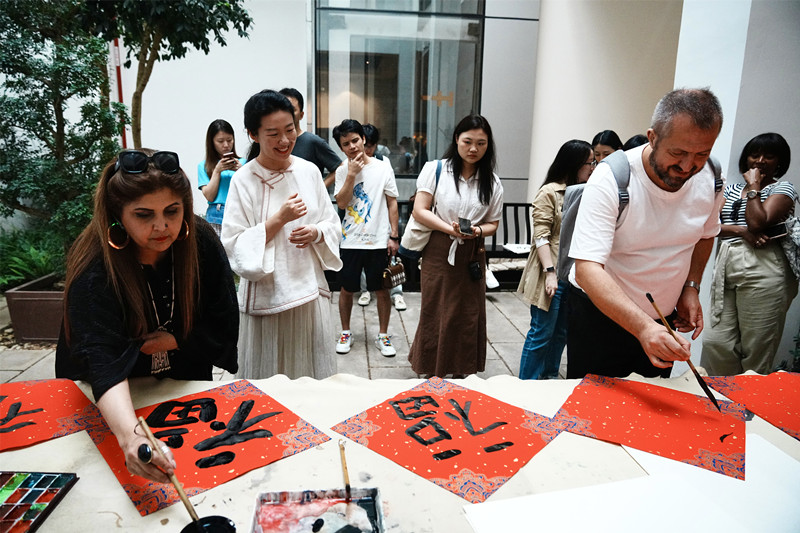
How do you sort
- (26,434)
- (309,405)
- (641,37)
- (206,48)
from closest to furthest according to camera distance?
(26,434) < (309,405) < (206,48) < (641,37)

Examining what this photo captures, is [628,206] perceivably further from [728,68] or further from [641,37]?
[641,37]

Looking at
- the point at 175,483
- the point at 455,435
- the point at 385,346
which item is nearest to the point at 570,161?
the point at 385,346

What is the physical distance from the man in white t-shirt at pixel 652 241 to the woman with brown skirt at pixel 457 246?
3.33 feet

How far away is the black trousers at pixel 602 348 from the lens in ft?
5.90

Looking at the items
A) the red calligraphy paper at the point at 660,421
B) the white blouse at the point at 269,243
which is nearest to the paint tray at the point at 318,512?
the red calligraphy paper at the point at 660,421

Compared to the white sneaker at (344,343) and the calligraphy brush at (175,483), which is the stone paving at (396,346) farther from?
the calligraphy brush at (175,483)

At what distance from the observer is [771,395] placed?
153 centimetres

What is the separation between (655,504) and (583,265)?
743 millimetres

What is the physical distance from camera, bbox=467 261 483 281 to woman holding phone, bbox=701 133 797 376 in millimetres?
1264

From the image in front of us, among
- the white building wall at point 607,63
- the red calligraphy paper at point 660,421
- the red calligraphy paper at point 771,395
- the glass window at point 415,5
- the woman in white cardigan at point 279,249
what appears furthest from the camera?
the glass window at point 415,5

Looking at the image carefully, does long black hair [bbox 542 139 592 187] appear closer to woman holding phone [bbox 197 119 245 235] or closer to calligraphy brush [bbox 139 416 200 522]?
woman holding phone [bbox 197 119 245 235]

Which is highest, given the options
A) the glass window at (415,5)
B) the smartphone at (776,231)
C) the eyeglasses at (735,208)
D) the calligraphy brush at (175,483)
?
the glass window at (415,5)

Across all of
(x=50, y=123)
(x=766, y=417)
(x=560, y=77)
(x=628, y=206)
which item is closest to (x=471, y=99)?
(x=560, y=77)

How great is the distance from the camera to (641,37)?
477 centimetres
